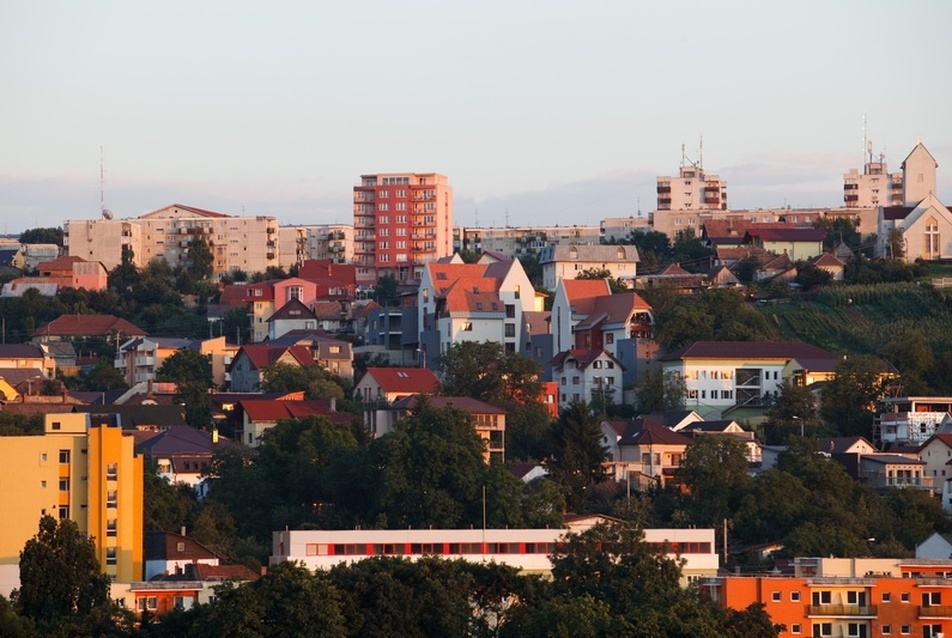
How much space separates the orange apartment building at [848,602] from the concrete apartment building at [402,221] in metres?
78.3

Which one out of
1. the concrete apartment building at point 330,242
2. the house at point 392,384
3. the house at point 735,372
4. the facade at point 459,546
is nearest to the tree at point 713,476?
the facade at point 459,546

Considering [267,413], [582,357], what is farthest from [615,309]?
[267,413]

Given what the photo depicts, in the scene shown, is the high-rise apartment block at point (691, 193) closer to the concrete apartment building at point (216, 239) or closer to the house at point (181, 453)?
the concrete apartment building at point (216, 239)

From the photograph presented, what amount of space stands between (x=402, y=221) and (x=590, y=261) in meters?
25.6

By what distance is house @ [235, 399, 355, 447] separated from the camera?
3403 inches

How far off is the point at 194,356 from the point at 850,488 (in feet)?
117

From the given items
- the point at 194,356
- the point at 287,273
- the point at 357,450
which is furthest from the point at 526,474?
the point at 287,273

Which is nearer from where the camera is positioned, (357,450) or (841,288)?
(357,450)

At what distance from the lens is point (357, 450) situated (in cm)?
7438

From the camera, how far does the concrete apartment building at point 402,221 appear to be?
449 feet

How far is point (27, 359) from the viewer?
103000 mm

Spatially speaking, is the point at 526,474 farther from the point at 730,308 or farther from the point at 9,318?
the point at 9,318

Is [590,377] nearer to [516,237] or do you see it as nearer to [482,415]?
[482,415]

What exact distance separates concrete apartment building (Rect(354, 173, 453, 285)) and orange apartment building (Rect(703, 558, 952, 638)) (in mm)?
78272
